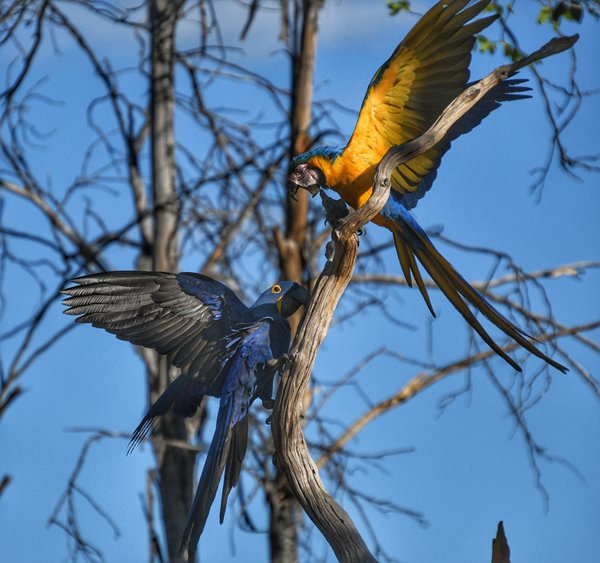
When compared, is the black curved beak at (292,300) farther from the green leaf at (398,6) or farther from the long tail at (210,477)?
the green leaf at (398,6)

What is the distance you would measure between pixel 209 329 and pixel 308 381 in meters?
0.33

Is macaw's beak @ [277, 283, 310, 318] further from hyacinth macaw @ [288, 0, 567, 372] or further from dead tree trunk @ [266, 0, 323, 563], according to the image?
dead tree trunk @ [266, 0, 323, 563]

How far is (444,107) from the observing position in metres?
2.40

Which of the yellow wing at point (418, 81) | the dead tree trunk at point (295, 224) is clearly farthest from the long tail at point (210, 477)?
the dead tree trunk at point (295, 224)

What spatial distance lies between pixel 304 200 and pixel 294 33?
821mm

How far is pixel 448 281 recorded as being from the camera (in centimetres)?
231

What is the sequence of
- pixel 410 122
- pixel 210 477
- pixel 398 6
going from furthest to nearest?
pixel 398 6
pixel 410 122
pixel 210 477

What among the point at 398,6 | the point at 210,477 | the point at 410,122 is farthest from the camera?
the point at 398,6

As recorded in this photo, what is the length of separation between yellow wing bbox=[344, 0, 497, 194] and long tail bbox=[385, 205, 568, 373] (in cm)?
19

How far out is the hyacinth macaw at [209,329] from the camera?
7.41ft

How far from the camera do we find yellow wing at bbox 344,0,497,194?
7.56 ft

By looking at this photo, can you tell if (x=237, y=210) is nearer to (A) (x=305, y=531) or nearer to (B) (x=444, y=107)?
(A) (x=305, y=531)

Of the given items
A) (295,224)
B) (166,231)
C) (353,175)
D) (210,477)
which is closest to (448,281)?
(353,175)

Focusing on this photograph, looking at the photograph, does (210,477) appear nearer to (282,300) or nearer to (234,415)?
(234,415)
